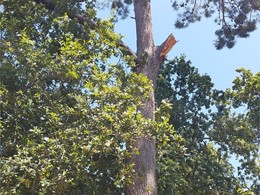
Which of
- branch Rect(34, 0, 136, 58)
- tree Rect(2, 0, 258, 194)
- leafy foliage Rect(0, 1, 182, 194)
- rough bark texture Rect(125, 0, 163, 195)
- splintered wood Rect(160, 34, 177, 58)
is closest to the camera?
leafy foliage Rect(0, 1, 182, 194)

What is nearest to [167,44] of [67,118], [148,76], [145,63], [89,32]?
[145,63]

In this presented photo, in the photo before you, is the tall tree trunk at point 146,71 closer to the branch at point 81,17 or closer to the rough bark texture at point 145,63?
the rough bark texture at point 145,63

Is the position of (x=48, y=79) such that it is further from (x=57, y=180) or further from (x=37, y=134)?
(x=57, y=180)

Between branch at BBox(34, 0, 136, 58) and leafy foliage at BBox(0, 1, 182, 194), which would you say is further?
branch at BBox(34, 0, 136, 58)

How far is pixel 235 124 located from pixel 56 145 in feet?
17.0

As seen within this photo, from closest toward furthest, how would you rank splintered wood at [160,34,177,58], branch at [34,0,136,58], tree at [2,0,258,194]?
tree at [2,0,258,194], branch at [34,0,136,58], splintered wood at [160,34,177,58]

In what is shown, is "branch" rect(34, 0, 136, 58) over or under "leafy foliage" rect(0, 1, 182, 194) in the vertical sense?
over

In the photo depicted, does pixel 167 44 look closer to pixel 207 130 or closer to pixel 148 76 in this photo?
pixel 148 76

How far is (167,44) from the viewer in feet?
23.8

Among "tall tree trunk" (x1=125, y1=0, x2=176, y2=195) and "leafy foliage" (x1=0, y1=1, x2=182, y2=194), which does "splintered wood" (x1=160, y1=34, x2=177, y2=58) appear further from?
"leafy foliage" (x1=0, y1=1, x2=182, y2=194)

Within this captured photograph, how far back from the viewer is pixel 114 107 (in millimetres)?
5000

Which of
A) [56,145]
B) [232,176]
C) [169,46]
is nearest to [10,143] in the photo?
[56,145]

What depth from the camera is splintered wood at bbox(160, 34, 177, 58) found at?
7234mm

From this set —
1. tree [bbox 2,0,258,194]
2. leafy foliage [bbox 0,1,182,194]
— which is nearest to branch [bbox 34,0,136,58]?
tree [bbox 2,0,258,194]
